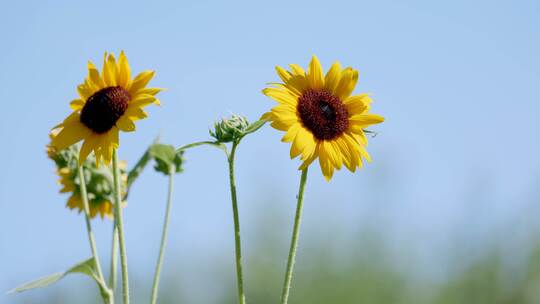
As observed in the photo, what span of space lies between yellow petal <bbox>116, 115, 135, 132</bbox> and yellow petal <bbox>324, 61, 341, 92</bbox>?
524mm

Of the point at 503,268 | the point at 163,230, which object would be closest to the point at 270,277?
the point at 503,268

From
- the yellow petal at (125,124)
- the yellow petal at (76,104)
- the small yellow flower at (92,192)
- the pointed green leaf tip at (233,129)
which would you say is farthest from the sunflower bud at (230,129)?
the small yellow flower at (92,192)

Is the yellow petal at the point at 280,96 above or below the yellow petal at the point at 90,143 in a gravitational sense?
above

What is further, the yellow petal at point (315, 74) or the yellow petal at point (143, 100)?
the yellow petal at point (315, 74)

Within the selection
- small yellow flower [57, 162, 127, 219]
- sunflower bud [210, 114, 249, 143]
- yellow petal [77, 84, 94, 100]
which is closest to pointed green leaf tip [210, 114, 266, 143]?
sunflower bud [210, 114, 249, 143]

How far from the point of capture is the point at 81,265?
1841 mm

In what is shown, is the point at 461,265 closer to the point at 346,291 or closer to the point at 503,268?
the point at 503,268

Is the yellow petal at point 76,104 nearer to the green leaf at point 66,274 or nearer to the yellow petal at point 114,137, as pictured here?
the yellow petal at point 114,137

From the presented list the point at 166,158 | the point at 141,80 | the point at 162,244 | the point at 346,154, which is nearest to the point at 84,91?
the point at 141,80

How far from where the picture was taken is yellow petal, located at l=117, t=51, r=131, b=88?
6.09 ft

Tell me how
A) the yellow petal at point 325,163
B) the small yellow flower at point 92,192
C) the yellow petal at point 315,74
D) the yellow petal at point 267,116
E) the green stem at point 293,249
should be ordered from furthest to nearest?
the small yellow flower at point 92,192, the yellow petal at point 315,74, the yellow petal at point 325,163, the yellow petal at point 267,116, the green stem at point 293,249

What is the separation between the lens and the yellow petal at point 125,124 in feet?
5.75

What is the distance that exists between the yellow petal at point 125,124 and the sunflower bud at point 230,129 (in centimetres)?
19

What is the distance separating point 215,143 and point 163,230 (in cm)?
40
